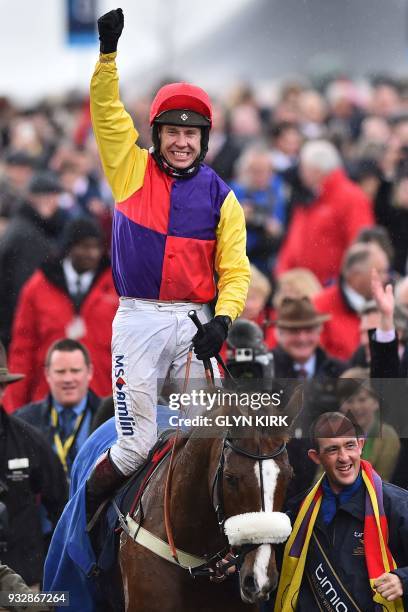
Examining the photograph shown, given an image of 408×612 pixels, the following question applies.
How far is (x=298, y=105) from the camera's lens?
21953 millimetres

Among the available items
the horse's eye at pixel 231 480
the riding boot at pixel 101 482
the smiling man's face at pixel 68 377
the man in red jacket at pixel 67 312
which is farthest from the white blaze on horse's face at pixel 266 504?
the man in red jacket at pixel 67 312

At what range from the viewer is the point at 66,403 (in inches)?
394

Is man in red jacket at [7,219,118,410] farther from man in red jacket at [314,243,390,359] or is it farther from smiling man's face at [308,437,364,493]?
smiling man's face at [308,437,364,493]

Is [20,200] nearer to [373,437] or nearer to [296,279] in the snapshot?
[296,279]

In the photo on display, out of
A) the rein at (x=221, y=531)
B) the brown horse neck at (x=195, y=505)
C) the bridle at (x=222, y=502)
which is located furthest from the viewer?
the brown horse neck at (x=195, y=505)

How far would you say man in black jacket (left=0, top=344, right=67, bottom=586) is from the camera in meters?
8.81

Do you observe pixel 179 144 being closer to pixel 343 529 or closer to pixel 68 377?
pixel 343 529

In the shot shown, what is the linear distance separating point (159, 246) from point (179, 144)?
1.70 ft

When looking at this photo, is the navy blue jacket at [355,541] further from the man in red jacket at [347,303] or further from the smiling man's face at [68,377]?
the man in red jacket at [347,303]

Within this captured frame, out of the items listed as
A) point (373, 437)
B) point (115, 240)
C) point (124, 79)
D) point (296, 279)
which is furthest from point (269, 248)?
point (124, 79)

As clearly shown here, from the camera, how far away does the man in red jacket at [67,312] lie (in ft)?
38.5

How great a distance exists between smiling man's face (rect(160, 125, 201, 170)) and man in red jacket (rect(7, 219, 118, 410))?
4.23 meters

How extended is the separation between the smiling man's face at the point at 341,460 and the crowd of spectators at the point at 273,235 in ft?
4.11

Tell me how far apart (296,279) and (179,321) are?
15.8ft
